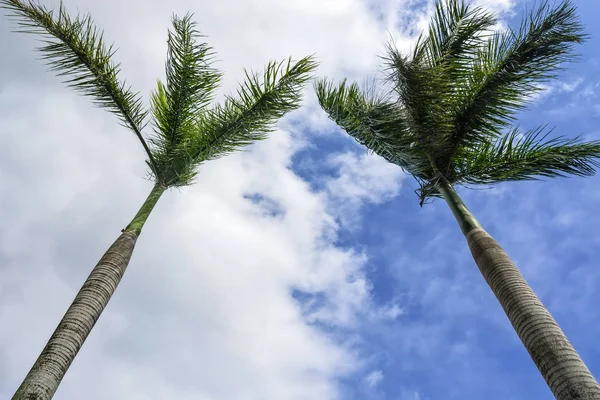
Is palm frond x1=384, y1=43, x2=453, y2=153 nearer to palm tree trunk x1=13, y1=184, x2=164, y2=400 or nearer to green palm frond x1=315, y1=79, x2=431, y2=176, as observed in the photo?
green palm frond x1=315, y1=79, x2=431, y2=176

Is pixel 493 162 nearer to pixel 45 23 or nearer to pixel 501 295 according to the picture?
pixel 501 295

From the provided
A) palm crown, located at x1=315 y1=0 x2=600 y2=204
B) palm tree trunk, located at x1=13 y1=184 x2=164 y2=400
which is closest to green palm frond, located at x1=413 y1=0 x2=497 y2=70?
palm crown, located at x1=315 y1=0 x2=600 y2=204

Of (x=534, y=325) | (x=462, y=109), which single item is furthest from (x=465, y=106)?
(x=534, y=325)

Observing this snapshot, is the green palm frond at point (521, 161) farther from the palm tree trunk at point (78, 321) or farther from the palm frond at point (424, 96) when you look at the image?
the palm tree trunk at point (78, 321)

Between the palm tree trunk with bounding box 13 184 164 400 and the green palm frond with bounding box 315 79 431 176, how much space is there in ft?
15.7

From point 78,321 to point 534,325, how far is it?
592 cm

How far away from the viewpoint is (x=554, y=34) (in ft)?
29.9

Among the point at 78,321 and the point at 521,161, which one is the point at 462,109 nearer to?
the point at 521,161

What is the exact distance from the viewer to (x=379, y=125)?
10117 millimetres

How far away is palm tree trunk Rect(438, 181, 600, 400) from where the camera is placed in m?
5.68

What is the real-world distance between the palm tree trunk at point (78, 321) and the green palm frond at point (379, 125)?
4.78 metres

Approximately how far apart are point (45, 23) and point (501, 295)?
857 cm

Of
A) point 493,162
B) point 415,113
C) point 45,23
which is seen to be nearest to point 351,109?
point 415,113

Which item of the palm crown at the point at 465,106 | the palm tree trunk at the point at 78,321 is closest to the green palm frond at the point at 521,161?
the palm crown at the point at 465,106
